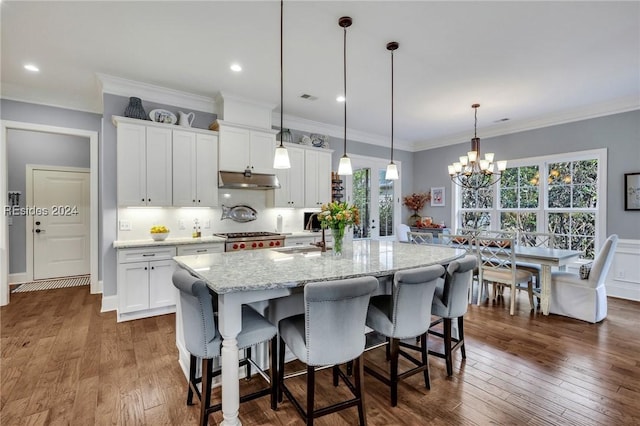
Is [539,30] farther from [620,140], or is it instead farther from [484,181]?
[484,181]

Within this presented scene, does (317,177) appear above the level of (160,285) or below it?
above

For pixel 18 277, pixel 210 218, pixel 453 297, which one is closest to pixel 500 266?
pixel 453 297

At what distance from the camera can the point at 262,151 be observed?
4.56 meters

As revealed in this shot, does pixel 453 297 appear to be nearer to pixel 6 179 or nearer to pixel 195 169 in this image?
pixel 195 169

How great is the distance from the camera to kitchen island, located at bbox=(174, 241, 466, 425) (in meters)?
1.66

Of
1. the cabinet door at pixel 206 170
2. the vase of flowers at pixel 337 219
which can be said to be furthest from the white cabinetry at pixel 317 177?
the vase of flowers at pixel 337 219

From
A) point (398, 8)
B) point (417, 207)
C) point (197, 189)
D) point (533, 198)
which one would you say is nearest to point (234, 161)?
point (197, 189)

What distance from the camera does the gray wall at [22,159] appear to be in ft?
16.8

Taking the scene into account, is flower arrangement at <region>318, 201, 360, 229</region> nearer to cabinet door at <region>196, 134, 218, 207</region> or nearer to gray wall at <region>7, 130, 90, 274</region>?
cabinet door at <region>196, 134, 218, 207</region>

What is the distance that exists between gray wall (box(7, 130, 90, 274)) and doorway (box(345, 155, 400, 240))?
17.2 feet

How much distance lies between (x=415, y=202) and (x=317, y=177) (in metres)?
2.85

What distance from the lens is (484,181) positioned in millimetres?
6113

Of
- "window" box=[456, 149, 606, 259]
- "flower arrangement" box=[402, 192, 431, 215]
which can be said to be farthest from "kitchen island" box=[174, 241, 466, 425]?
"flower arrangement" box=[402, 192, 431, 215]

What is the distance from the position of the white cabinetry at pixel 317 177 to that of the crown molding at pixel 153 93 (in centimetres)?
169
